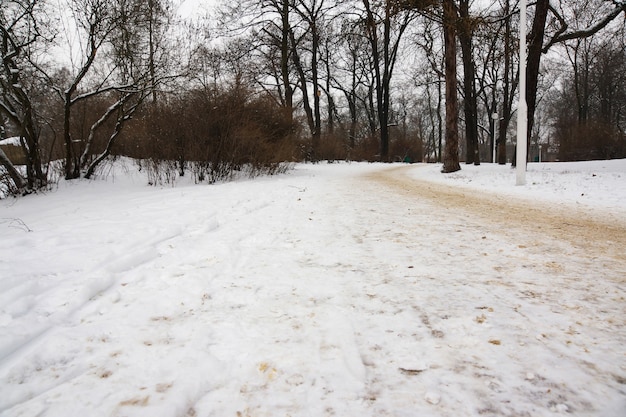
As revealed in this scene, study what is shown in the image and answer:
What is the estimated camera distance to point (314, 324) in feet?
5.99

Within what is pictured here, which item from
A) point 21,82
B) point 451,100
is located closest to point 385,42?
point 451,100

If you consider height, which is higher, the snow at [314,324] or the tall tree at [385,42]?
the tall tree at [385,42]

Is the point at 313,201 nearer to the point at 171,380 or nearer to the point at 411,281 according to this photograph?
the point at 411,281

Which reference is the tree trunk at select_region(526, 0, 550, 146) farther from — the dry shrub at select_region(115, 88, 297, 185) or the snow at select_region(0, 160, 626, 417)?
the snow at select_region(0, 160, 626, 417)

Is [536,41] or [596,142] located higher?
[536,41]

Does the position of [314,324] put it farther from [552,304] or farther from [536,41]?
[536,41]

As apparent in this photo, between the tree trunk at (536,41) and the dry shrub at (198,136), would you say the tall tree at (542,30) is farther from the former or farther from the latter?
the dry shrub at (198,136)

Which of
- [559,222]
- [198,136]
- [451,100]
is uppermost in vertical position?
[451,100]

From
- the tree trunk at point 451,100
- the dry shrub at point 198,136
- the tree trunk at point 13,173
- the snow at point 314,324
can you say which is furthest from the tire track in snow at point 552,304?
the tree trunk at point 451,100

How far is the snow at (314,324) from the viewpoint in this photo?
1304 mm

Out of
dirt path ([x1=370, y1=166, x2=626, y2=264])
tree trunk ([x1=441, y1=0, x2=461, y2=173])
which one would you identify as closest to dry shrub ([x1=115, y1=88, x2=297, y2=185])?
dirt path ([x1=370, y1=166, x2=626, y2=264])

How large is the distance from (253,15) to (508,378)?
862 inches

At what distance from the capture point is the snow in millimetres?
1304

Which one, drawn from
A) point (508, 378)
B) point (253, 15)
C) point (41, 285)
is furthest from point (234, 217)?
point (253, 15)
